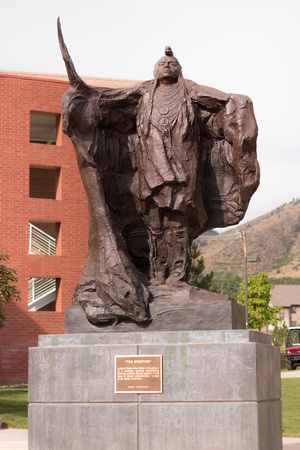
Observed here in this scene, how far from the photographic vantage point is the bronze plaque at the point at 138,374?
6.12 m

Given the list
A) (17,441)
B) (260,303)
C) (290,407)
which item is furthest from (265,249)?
(17,441)

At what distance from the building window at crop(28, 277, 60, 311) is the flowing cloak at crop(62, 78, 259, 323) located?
21.6 m

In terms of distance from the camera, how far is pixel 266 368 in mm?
6305

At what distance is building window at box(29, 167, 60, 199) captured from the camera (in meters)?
31.7

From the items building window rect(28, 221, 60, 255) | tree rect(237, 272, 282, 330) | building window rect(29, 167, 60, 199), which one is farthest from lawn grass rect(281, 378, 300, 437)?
tree rect(237, 272, 282, 330)

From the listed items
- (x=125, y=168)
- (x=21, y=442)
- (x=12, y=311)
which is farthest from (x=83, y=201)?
(x=125, y=168)

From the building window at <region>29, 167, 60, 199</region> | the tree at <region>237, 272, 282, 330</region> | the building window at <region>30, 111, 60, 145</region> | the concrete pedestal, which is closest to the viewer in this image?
the concrete pedestal

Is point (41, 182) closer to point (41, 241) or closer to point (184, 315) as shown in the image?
point (41, 241)

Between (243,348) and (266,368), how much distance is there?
0.50m

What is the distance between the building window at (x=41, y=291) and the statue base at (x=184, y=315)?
22130 mm

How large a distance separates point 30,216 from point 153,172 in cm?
2180

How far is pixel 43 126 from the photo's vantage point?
31.6 meters

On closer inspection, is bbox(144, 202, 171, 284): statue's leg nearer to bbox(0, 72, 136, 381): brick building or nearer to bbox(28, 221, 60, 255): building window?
bbox(0, 72, 136, 381): brick building

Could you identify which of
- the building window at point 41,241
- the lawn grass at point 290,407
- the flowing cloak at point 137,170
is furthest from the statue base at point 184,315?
the building window at point 41,241
